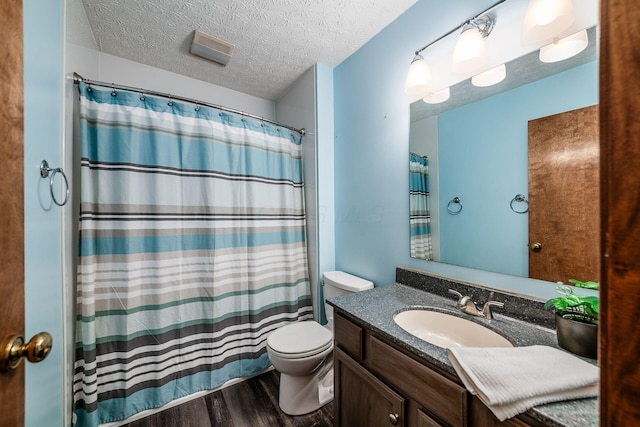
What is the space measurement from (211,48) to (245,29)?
0.33 meters

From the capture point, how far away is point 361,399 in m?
1.04

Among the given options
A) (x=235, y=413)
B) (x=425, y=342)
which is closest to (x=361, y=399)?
(x=425, y=342)

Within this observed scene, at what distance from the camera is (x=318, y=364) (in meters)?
1.46

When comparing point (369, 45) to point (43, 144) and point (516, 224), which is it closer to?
point (516, 224)

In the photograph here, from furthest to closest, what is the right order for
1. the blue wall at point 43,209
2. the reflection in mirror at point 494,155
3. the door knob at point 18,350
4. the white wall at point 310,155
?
the white wall at point 310,155
the reflection in mirror at point 494,155
the blue wall at point 43,209
the door knob at point 18,350

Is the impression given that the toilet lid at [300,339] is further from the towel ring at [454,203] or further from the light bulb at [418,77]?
the light bulb at [418,77]

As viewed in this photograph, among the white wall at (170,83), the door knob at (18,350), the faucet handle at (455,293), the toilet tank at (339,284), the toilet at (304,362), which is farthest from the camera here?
the white wall at (170,83)

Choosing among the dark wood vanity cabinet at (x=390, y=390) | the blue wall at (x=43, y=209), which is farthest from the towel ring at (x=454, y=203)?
the blue wall at (x=43, y=209)

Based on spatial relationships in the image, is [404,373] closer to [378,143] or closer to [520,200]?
[520,200]

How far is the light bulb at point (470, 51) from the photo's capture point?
1.08 metres

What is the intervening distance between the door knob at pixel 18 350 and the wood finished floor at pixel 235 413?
50.7 inches

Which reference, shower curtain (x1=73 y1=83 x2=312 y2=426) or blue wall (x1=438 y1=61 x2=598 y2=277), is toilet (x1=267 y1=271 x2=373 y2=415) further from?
blue wall (x1=438 y1=61 x2=598 y2=277)

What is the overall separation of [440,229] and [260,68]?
1.87 metres

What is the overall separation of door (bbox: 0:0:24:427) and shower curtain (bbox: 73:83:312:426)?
96cm
